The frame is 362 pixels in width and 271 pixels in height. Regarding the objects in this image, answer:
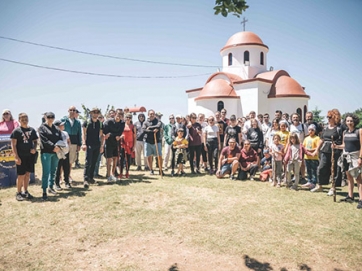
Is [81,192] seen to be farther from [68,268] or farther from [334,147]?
[334,147]

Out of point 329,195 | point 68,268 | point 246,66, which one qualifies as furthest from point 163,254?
point 246,66

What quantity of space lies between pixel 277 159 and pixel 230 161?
1616mm

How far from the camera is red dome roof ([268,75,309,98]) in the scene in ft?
78.3

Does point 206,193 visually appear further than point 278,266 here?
Yes

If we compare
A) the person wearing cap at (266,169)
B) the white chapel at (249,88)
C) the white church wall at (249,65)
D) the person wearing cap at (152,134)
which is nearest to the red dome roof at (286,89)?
the white chapel at (249,88)

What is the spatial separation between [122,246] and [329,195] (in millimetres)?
5351

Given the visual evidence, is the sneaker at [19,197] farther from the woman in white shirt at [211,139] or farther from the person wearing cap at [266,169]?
the person wearing cap at [266,169]

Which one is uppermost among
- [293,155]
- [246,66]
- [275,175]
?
[246,66]

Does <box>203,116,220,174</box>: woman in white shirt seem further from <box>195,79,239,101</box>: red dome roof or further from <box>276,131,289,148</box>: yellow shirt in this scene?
<box>195,79,239,101</box>: red dome roof

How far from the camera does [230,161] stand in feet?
27.1

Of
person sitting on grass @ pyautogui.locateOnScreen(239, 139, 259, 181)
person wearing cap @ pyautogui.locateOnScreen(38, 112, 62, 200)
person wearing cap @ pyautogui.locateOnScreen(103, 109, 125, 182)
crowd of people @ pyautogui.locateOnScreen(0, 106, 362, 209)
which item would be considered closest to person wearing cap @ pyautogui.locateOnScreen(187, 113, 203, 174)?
crowd of people @ pyautogui.locateOnScreen(0, 106, 362, 209)

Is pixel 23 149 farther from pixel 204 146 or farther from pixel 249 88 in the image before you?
pixel 249 88

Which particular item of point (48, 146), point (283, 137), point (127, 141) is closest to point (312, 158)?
point (283, 137)

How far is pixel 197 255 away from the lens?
333 cm
